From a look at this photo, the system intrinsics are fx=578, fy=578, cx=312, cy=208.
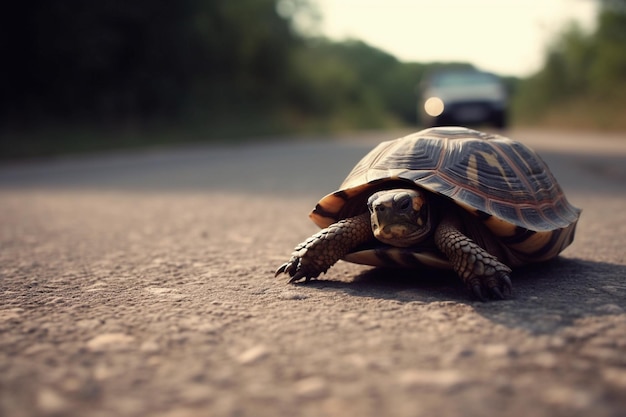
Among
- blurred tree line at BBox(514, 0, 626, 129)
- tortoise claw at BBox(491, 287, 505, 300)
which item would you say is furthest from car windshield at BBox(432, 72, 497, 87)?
tortoise claw at BBox(491, 287, 505, 300)

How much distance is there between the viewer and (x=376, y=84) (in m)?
85.6

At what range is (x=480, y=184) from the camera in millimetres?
2457

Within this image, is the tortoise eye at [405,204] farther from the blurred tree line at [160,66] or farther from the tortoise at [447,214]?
the blurred tree line at [160,66]

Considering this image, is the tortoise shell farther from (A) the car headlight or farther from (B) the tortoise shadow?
(A) the car headlight

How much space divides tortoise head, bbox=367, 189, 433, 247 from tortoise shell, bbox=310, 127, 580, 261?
117 millimetres

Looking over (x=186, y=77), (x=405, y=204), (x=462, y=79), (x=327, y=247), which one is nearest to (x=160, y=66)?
(x=186, y=77)

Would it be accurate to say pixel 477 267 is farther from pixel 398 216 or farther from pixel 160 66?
pixel 160 66

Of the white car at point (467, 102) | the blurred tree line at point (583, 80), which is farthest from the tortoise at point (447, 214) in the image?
the blurred tree line at point (583, 80)

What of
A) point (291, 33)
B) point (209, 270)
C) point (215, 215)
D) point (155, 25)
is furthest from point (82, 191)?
point (291, 33)

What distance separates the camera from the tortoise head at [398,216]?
2.24 metres

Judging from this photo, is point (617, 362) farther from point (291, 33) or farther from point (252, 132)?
point (291, 33)

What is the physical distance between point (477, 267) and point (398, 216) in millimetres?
349

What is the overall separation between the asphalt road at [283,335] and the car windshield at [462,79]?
511 inches

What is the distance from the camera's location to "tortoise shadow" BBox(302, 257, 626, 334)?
1.88m
